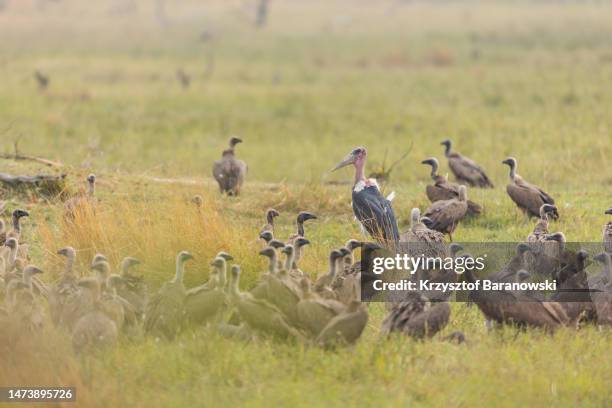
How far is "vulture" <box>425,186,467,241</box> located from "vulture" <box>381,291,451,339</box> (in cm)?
357

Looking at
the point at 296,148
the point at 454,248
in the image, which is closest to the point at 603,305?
the point at 454,248

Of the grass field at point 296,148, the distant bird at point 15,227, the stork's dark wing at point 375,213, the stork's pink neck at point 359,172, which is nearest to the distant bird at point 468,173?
the grass field at point 296,148

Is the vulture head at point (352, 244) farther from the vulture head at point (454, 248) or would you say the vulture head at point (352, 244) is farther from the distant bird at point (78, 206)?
the distant bird at point (78, 206)

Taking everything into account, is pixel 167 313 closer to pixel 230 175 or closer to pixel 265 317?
pixel 265 317

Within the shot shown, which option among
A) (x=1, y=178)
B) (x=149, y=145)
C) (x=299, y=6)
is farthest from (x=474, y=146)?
(x=299, y=6)

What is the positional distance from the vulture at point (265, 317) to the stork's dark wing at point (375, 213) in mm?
2899

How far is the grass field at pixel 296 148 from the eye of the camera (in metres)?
7.59

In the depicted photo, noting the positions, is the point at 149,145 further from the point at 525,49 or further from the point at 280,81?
the point at 525,49

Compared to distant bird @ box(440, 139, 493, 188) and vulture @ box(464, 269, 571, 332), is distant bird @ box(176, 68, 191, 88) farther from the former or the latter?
vulture @ box(464, 269, 571, 332)

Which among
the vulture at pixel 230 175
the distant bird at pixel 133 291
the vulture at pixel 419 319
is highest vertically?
the vulture at pixel 230 175

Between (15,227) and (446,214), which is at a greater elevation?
(446,214)

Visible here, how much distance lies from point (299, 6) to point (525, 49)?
30.4m

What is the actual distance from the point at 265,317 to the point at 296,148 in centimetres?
1498

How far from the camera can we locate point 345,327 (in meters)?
7.86
